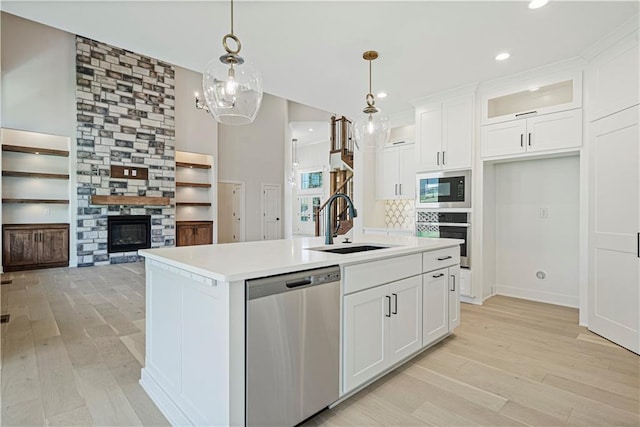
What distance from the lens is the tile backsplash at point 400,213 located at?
550 centimetres

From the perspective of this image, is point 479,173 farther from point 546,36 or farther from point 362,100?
point 362,100

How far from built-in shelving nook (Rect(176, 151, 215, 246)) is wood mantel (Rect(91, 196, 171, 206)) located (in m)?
0.95

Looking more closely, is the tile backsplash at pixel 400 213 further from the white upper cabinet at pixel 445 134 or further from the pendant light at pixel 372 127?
the pendant light at pixel 372 127

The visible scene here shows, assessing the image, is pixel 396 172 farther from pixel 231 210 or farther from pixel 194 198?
pixel 231 210

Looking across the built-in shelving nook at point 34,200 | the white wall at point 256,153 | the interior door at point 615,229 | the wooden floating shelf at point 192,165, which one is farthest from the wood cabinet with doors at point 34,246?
the interior door at point 615,229

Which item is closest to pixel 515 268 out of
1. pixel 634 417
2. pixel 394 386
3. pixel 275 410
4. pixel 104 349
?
pixel 634 417

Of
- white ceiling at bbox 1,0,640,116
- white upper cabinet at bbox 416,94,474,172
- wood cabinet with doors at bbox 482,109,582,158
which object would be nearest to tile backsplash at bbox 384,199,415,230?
white upper cabinet at bbox 416,94,474,172

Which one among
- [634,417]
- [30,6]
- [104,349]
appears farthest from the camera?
[104,349]

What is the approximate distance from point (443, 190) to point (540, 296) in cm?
181

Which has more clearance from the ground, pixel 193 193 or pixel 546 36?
pixel 546 36

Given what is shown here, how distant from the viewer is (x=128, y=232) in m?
7.18

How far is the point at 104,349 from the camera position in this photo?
8.61 ft

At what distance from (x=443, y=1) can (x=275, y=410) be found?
2941 millimetres

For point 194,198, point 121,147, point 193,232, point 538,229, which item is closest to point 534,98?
point 538,229
